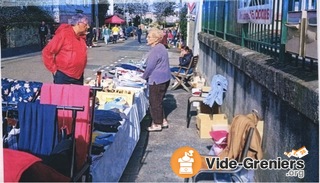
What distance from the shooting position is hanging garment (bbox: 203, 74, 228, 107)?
3660 mm

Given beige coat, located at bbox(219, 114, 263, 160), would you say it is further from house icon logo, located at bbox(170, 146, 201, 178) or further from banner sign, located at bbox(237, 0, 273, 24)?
banner sign, located at bbox(237, 0, 273, 24)

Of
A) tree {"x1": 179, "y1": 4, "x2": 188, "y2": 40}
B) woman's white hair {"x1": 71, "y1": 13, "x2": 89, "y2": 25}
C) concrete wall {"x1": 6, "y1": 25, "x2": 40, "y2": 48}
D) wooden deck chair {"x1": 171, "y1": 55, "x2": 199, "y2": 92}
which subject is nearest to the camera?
woman's white hair {"x1": 71, "y1": 13, "x2": 89, "y2": 25}

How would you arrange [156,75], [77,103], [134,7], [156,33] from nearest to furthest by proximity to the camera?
[77,103], [134,7], [156,33], [156,75]

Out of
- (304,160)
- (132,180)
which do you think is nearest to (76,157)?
(132,180)

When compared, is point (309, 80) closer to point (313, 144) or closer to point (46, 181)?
point (313, 144)

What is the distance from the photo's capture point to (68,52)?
3.04 meters

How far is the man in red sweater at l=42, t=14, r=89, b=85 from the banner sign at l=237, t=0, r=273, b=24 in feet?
3.44

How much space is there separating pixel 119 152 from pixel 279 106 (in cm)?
92

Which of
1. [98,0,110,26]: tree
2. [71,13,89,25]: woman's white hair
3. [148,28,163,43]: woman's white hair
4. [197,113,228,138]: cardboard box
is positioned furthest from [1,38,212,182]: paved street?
[148,28,163,43]: woman's white hair

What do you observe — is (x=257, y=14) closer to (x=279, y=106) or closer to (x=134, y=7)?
(x=134, y=7)

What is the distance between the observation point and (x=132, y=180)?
8.75 ft

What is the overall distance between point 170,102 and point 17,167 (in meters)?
3.94

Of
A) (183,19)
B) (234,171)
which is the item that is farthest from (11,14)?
(183,19)

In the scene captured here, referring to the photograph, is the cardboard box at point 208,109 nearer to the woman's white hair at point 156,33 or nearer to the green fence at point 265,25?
the green fence at point 265,25
